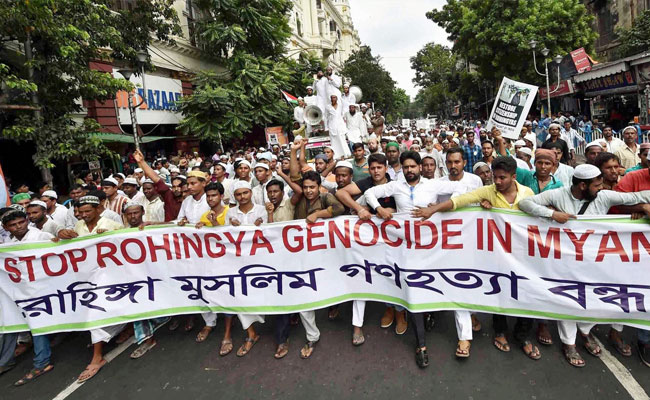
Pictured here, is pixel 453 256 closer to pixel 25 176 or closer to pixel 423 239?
pixel 423 239

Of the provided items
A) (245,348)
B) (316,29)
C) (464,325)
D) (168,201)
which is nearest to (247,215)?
(245,348)

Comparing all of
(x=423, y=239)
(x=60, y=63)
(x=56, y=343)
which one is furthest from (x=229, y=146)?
(x=423, y=239)

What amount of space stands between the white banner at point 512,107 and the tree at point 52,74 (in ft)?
26.6

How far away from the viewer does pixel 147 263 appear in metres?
3.86

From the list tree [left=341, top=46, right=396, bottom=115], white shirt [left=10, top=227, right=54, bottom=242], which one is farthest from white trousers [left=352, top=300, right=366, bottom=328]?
tree [left=341, top=46, right=396, bottom=115]

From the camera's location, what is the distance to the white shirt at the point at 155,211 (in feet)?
16.2

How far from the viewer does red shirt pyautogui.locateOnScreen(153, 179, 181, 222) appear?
16.1ft

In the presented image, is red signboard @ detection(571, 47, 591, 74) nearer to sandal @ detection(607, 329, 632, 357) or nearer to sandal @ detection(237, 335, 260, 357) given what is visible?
sandal @ detection(607, 329, 632, 357)

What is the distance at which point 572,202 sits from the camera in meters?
3.14

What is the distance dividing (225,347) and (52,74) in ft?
25.6

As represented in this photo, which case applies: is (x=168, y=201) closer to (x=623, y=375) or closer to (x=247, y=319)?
(x=247, y=319)

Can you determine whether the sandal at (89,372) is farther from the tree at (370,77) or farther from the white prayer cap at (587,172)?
the tree at (370,77)

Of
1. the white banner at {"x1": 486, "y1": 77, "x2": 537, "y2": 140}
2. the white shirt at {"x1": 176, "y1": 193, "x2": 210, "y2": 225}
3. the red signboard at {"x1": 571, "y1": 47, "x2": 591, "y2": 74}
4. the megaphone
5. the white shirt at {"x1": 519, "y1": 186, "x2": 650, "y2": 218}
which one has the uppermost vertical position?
the red signboard at {"x1": 571, "y1": 47, "x2": 591, "y2": 74}

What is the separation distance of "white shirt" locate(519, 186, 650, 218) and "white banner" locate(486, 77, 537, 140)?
13.0ft
